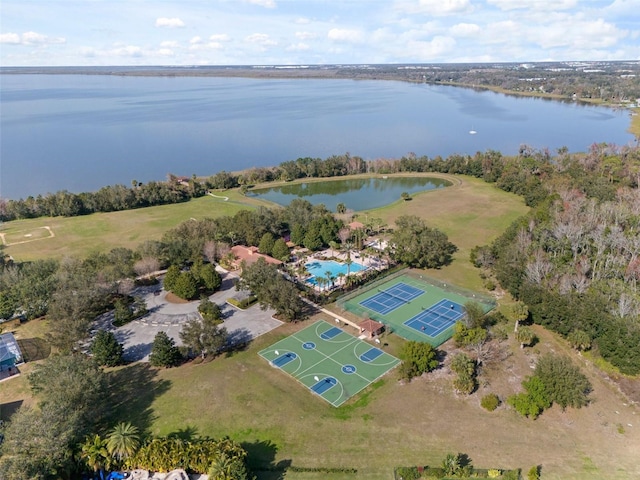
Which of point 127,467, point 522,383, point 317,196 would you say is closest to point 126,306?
point 127,467

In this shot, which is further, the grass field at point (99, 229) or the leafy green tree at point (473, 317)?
the grass field at point (99, 229)

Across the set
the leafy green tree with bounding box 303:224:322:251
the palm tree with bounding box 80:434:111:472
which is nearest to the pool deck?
the leafy green tree with bounding box 303:224:322:251

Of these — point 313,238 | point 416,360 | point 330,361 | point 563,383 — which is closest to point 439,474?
point 416,360

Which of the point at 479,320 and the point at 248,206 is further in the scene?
the point at 248,206

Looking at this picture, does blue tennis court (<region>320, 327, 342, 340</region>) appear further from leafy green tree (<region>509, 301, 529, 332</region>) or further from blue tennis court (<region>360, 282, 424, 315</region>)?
leafy green tree (<region>509, 301, 529, 332</region>)

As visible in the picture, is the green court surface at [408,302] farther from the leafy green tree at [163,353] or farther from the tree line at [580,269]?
the leafy green tree at [163,353]

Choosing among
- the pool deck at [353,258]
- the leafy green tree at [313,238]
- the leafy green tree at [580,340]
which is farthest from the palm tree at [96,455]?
the leafy green tree at [580,340]

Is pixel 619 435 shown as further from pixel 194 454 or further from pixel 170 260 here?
pixel 170 260
